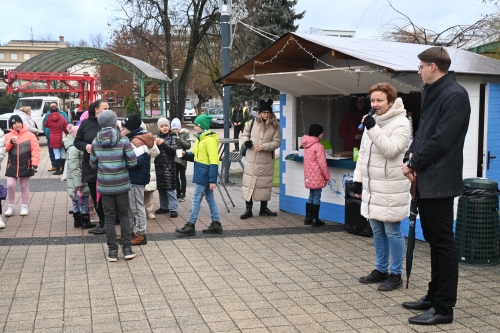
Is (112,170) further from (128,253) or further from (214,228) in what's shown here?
(214,228)

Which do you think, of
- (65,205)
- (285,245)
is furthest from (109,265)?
(65,205)

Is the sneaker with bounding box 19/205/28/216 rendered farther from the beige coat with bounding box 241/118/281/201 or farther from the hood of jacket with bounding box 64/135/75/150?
the beige coat with bounding box 241/118/281/201

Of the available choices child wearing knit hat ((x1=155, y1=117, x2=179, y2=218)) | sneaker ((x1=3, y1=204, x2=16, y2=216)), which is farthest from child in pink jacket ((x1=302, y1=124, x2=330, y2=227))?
sneaker ((x1=3, y1=204, x2=16, y2=216))

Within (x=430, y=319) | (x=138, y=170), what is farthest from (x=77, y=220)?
(x=430, y=319)

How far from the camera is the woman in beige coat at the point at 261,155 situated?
9.02 metres

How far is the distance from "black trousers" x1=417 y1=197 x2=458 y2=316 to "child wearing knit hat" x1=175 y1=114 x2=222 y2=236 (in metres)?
3.55

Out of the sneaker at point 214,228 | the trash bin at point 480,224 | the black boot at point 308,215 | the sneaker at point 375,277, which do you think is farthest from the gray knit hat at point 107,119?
the trash bin at point 480,224

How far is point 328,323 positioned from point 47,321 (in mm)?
2234

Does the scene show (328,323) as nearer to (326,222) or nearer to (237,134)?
(326,222)

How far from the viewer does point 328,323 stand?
4.65 meters

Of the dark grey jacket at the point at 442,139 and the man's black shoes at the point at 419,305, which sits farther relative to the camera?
the man's black shoes at the point at 419,305

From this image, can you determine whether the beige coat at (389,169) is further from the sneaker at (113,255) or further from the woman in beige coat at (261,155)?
the woman in beige coat at (261,155)

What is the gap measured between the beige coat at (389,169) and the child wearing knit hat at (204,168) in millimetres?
2735

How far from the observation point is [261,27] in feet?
105
